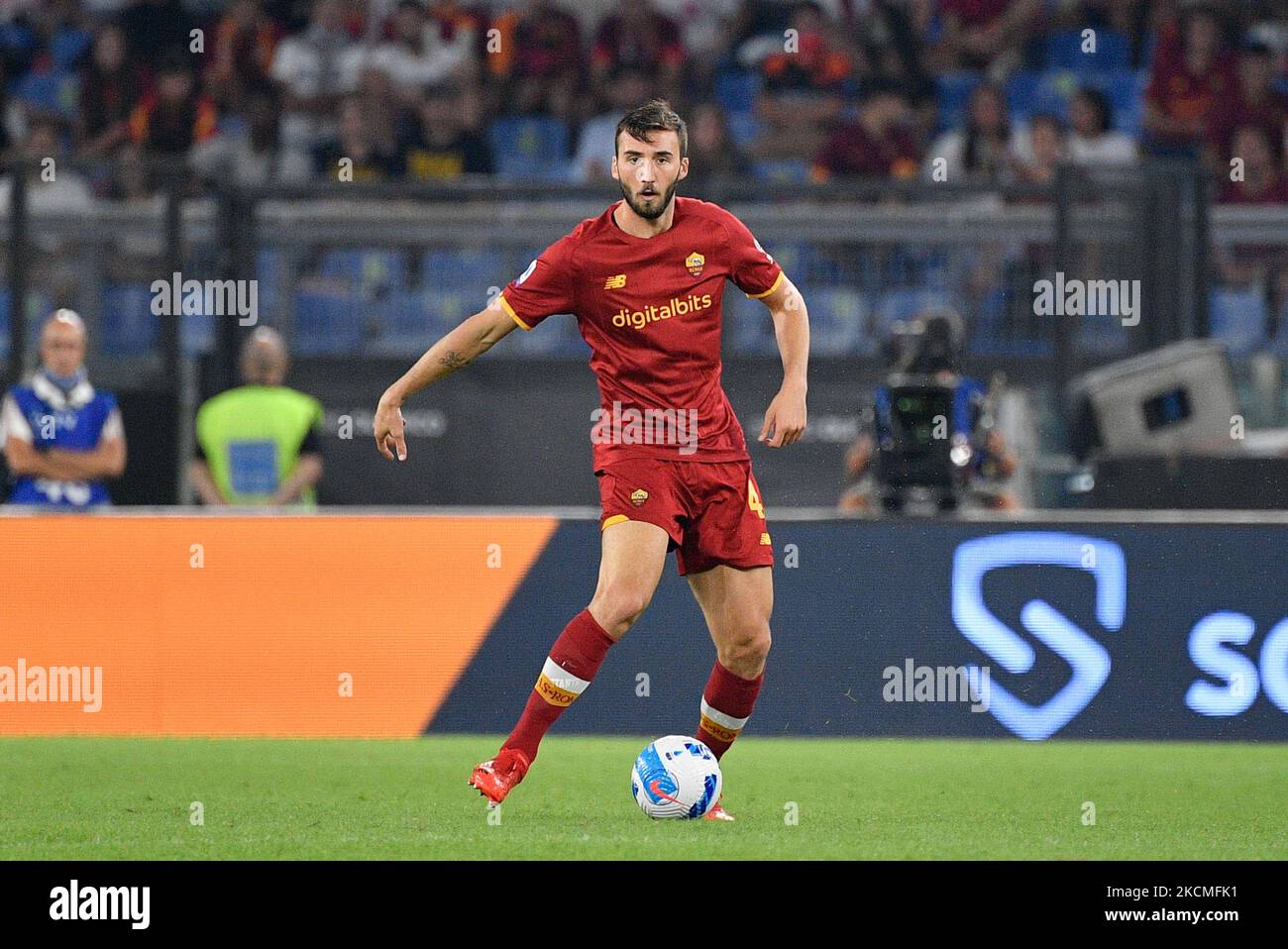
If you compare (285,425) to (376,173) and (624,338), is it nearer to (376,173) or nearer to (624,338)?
(376,173)

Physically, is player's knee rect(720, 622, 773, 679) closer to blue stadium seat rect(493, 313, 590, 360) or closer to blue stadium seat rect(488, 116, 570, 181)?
blue stadium seat rect(493, 313, 590, 360)

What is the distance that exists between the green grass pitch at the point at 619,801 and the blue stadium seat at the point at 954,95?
262 inches

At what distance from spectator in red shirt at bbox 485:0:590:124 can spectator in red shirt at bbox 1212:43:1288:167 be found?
4334mm

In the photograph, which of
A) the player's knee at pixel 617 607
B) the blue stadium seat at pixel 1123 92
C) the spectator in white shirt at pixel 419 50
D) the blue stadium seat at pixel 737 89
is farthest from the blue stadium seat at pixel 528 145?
the player's knee at pixel 617 607

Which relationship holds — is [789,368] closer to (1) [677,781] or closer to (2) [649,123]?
(2) [649,123]

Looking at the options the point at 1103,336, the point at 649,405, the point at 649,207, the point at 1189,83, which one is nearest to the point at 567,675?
the point at 649,405

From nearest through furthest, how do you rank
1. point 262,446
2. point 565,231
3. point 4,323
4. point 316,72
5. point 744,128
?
point 262,446, point 565,231, point 4,323, point 744,128, point 316,72

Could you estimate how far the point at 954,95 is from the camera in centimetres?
1423

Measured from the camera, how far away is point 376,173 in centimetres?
1315

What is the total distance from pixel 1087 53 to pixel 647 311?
9.41 metres

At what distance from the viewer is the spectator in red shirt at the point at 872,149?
13.1 m

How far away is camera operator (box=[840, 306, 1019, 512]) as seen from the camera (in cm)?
917

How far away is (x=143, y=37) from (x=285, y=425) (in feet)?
19.3

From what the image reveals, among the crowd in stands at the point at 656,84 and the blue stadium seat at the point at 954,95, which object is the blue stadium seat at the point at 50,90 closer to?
the crowd in stands at the point at 656,84
